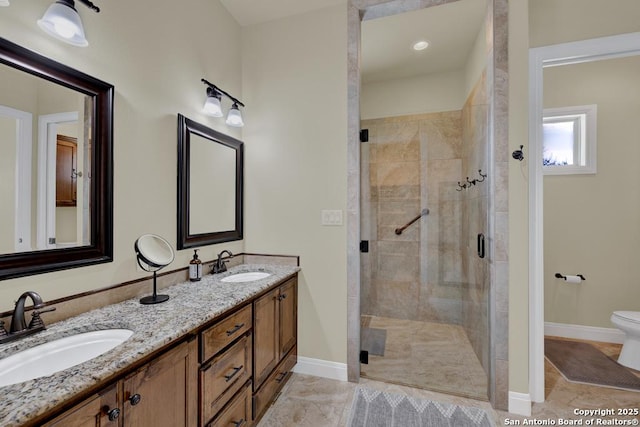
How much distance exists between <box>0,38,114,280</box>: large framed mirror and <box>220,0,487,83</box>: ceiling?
4.90 ft

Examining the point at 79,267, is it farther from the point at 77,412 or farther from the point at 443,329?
the point at 443,329

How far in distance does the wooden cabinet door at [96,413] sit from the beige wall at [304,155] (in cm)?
153

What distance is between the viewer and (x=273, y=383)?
6.07 ft

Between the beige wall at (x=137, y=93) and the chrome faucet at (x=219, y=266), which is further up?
the beige wall at (x=137, y=93)

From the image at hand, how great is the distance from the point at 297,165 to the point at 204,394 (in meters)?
1.61

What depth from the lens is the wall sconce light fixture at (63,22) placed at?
1.09 metres

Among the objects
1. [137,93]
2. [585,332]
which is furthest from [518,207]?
[137,93]

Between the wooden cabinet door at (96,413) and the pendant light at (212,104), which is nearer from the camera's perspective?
the wooden cabinet door at (96,413)

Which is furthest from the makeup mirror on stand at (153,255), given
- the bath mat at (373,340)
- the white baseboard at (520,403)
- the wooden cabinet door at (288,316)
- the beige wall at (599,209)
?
the beige wall at (599,209)

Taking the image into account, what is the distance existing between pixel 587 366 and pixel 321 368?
6.89 ft

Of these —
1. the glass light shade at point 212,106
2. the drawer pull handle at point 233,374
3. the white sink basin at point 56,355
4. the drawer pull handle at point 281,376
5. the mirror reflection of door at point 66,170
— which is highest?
the glass light shade at point 212,106

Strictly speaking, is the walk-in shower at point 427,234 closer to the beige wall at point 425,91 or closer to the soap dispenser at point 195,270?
the beige wall at point 425,91

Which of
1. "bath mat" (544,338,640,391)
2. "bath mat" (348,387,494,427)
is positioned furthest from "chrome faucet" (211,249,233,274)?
"bath mat" (544,338,640,391)

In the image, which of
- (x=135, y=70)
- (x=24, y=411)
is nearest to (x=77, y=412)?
(x=24, y=411)
